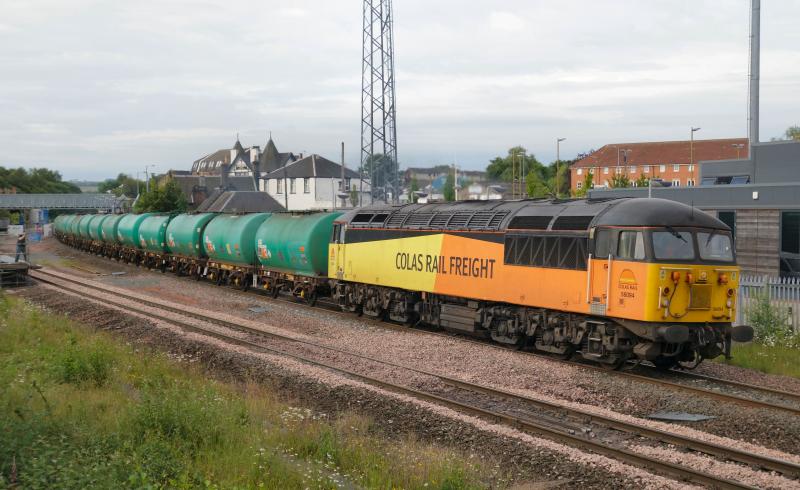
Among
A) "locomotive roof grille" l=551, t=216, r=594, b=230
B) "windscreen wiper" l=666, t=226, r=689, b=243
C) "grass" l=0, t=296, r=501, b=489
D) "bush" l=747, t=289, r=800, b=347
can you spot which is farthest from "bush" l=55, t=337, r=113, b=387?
"bush" l=747, t=289, r=800, b=347

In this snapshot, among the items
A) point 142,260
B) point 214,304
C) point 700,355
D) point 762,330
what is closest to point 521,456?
point 700,355

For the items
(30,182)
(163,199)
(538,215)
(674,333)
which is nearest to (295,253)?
(538,215)

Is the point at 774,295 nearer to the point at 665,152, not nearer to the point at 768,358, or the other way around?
the point at 768,358

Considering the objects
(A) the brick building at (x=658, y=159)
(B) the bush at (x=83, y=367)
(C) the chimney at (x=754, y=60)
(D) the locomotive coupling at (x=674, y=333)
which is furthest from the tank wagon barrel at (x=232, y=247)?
(A) the brick building at (x=658, y=159)

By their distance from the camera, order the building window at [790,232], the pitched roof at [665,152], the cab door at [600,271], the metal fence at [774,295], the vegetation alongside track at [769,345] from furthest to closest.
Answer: the pitched roof at [665,152]
the building window at [790,232]
the metal fence at [774,295]
the vegetation alongside track at [769,345]
the cab door at [600,271]

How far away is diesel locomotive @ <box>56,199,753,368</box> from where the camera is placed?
15.6 m

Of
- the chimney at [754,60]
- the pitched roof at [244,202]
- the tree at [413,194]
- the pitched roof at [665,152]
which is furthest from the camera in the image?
the pitched roof at [665,152]

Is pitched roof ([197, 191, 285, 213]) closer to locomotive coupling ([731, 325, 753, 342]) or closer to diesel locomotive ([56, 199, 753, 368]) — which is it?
diesel locomotive ([56, 199, 753, 368])

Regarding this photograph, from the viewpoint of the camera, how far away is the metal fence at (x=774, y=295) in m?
20.5

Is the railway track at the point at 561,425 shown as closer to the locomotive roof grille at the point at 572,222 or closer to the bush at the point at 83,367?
the bush at the point at 83,367

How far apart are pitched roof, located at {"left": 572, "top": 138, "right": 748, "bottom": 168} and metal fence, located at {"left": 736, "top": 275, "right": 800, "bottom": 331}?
81773 millimetres

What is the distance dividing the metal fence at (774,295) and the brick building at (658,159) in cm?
8021

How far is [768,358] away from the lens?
711 inches

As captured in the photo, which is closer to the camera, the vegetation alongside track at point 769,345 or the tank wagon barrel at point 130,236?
the vegetation alongside track at point 769,345
